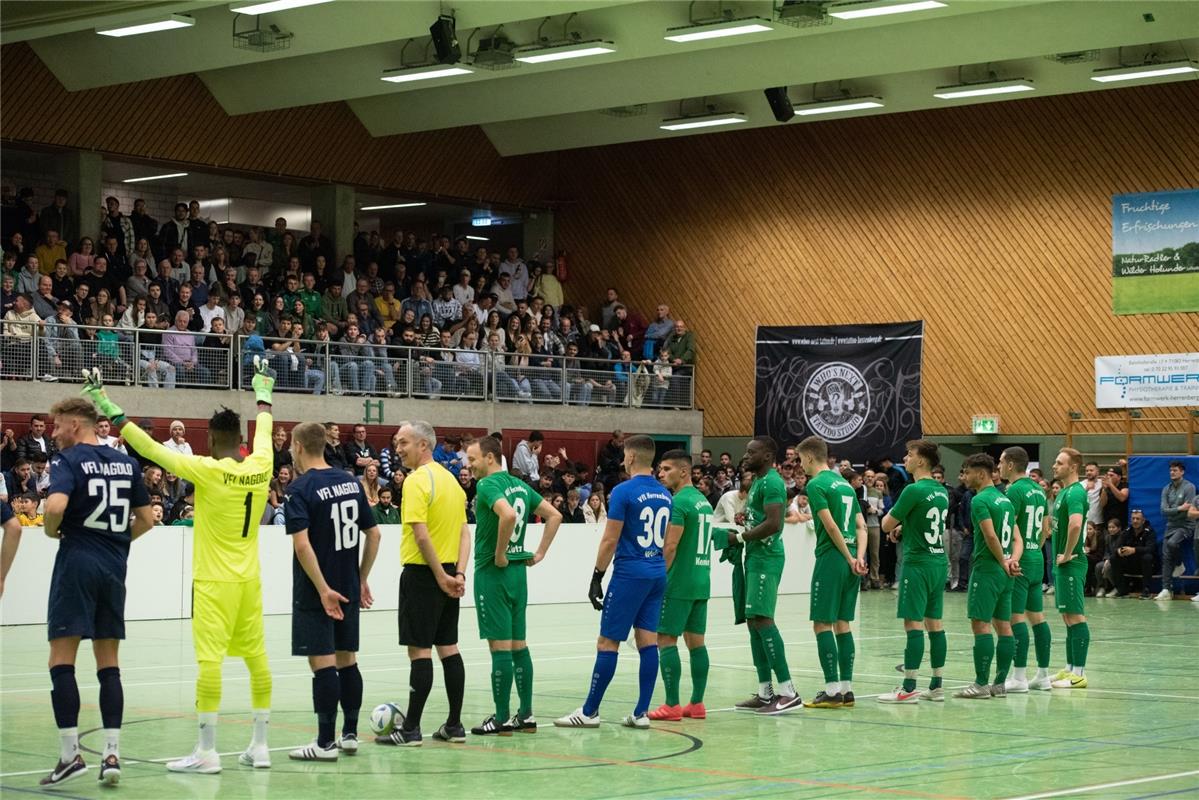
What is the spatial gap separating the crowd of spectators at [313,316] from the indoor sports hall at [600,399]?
0.10 metres

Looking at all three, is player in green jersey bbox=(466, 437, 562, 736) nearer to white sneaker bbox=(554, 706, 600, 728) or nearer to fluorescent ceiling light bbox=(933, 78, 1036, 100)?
white sneaker bbox=(554, 706, 600, 728)

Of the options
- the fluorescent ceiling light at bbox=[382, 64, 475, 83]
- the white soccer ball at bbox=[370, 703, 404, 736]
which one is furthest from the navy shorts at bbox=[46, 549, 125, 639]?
the fluorescent ceiling light at bbox=[382, 64, 475, 83]

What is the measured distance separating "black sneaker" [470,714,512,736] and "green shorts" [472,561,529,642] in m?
0.64

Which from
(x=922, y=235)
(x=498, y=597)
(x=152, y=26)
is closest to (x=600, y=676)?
(x=498, y=597)

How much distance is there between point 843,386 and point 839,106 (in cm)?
600

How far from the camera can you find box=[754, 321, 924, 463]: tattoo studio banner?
1272 inches

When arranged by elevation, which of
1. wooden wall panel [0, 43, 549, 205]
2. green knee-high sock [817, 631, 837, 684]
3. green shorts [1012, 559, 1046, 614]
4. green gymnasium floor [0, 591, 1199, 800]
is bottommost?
green gymnasium floor [0, 591, 1199, 800]

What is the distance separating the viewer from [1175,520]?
26.6 m

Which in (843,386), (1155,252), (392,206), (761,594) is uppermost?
(392,206)

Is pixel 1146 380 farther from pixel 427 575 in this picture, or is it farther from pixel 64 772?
pixel 64 772

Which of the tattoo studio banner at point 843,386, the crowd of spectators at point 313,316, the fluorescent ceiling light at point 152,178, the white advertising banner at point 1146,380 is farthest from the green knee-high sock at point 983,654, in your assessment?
the fluorescent ceiling light at point 152,178

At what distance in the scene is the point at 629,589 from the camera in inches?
432

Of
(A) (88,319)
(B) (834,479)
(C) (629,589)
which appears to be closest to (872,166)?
(A) (88,319)

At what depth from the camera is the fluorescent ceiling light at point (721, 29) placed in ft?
78.9
